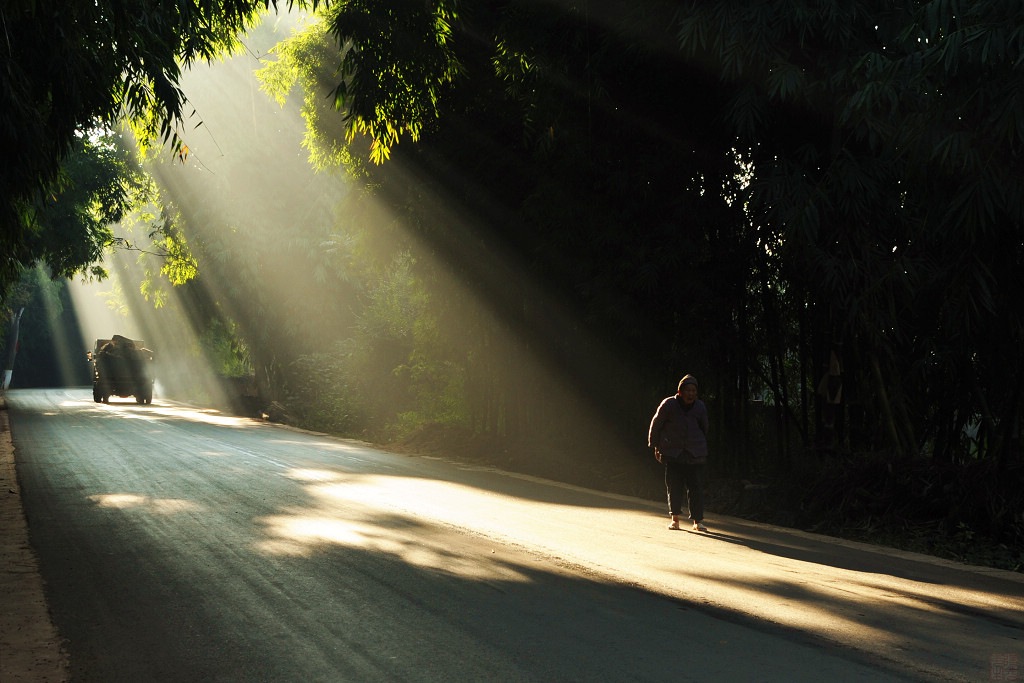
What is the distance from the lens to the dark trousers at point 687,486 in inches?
374

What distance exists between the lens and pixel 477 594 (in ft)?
20.4

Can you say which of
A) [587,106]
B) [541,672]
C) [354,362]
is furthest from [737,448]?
[354,362]

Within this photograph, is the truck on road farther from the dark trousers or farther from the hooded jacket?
the dark trousers

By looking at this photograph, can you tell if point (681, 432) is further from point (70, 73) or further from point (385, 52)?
point (70, 73)

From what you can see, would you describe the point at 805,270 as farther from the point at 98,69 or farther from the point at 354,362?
the point at 354,362

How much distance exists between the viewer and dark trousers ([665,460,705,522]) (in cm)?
951

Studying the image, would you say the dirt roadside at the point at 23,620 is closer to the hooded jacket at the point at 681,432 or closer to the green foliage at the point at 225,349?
the hooded jacket at the point at 681,432

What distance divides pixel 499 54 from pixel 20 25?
7123 mm

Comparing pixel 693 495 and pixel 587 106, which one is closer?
pixel 693 495

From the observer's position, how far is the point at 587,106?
12016 millimetres

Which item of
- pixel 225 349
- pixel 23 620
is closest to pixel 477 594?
pixel 23 620

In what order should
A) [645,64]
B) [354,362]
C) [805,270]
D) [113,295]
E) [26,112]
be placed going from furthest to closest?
[113,295], [354,362], [645,64], [805,270], [26,112]

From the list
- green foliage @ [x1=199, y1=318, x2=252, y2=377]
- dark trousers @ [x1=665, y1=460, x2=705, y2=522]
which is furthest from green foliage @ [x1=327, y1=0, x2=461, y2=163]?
green foliage @ [x1=199, y1=318, x2=252, y2=377]

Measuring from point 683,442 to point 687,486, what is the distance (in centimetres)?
46
